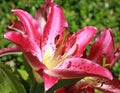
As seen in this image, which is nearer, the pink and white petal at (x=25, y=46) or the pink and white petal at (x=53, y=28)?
the pink and white petal at (x=25, y=46)

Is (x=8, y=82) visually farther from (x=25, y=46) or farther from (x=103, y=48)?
(x=103, y=48)

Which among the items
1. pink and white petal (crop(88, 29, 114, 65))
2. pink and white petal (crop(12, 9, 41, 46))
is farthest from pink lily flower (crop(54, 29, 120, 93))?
pink and white petal (crop(12, 9, 41, 46))

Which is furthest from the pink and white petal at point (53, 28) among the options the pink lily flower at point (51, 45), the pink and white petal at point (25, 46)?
the pink and white petal at point (25, 46)

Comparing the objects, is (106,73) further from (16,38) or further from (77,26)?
(77,26)

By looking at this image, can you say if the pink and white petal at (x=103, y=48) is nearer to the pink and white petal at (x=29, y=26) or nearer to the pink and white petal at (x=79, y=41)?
the pink and white petal at (x=79, y=41)

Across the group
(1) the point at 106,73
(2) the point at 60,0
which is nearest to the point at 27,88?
(1) the point at 106,73

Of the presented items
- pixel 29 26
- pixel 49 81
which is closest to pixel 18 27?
pixel 29 26

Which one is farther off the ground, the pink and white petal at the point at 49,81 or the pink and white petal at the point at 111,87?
the pink and white petal at the point at 49,81

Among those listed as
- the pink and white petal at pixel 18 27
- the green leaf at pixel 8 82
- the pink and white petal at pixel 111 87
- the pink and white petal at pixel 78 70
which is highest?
the pink and white petal at pixel 18 27
